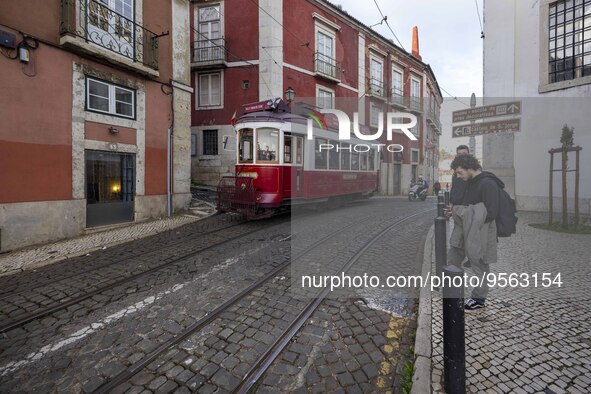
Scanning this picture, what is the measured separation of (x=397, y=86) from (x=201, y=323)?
Answer: 1014 inches

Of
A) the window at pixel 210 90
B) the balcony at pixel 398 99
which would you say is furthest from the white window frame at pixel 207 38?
the balcony at pixel 398 99

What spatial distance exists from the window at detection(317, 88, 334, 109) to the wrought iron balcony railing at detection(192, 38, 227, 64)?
5.97m

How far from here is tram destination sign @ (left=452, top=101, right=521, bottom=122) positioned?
566cm

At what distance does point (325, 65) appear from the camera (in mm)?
18562

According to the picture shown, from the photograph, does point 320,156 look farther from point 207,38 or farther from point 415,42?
point 415,42

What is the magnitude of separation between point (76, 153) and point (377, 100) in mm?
20013

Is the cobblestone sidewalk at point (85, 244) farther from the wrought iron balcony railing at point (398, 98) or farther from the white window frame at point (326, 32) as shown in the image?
the wrought iron balcony railing at point (398, 98)

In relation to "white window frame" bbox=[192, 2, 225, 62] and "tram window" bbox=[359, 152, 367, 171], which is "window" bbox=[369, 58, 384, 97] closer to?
"tram window" bbox=[359, 152, 367, 171]

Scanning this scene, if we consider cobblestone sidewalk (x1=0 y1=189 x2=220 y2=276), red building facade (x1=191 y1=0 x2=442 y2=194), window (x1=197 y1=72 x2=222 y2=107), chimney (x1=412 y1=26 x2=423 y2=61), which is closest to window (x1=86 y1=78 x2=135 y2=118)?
cobblestone sidewalk (x1=0 y1=189 x2=220 y2=276)

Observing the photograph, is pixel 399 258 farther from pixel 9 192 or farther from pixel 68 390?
pixel 9 192

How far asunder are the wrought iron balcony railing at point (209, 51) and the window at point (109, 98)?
25.7 ft

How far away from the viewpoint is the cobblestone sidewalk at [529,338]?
2295mm

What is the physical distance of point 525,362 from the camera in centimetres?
250

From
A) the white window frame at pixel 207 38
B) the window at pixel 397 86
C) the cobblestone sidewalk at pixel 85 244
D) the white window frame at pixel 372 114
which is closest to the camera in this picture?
the cobblestone sidewalk at pixel 85 244
